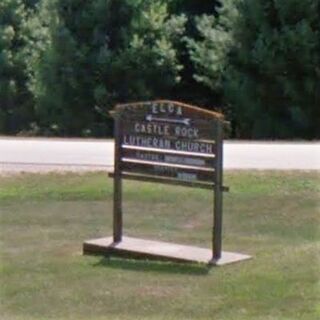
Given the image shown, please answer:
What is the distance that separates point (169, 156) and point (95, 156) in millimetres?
6672

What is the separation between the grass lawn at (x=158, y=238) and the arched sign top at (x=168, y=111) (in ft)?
Result: 3.62

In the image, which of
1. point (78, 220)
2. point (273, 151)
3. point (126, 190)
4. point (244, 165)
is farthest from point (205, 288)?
point (273, 151)

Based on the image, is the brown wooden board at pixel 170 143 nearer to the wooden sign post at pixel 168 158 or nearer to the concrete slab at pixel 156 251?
the wooden sign post at pixel 168 158

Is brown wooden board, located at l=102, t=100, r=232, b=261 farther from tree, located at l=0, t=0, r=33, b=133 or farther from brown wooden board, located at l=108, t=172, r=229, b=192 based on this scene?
tree, located at l=0, t=0, r=33, b=133

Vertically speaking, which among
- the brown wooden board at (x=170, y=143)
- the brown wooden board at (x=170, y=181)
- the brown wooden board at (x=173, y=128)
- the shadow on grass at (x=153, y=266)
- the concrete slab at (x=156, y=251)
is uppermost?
the brown wooden board at (x=173, y=128)

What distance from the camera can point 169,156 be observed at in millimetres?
9547

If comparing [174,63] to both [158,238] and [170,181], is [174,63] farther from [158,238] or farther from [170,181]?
[170,181]

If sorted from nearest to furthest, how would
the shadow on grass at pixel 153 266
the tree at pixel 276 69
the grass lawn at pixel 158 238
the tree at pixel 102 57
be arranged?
the grass lawn at pixel 158 238
the shadow on grass at pixel 153 266
the tree at pixel 276 69
the tree at pixel 102 57

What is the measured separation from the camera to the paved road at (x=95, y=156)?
15.0 meters

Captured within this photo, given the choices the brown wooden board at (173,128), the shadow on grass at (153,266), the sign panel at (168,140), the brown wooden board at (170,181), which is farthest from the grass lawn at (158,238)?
the brown wooden board at (173,128)

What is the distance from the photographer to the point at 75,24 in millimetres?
31844

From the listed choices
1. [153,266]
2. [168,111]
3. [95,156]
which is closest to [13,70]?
[95,156]

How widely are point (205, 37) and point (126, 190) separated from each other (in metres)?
18.3

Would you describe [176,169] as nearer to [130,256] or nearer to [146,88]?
[130,256]
